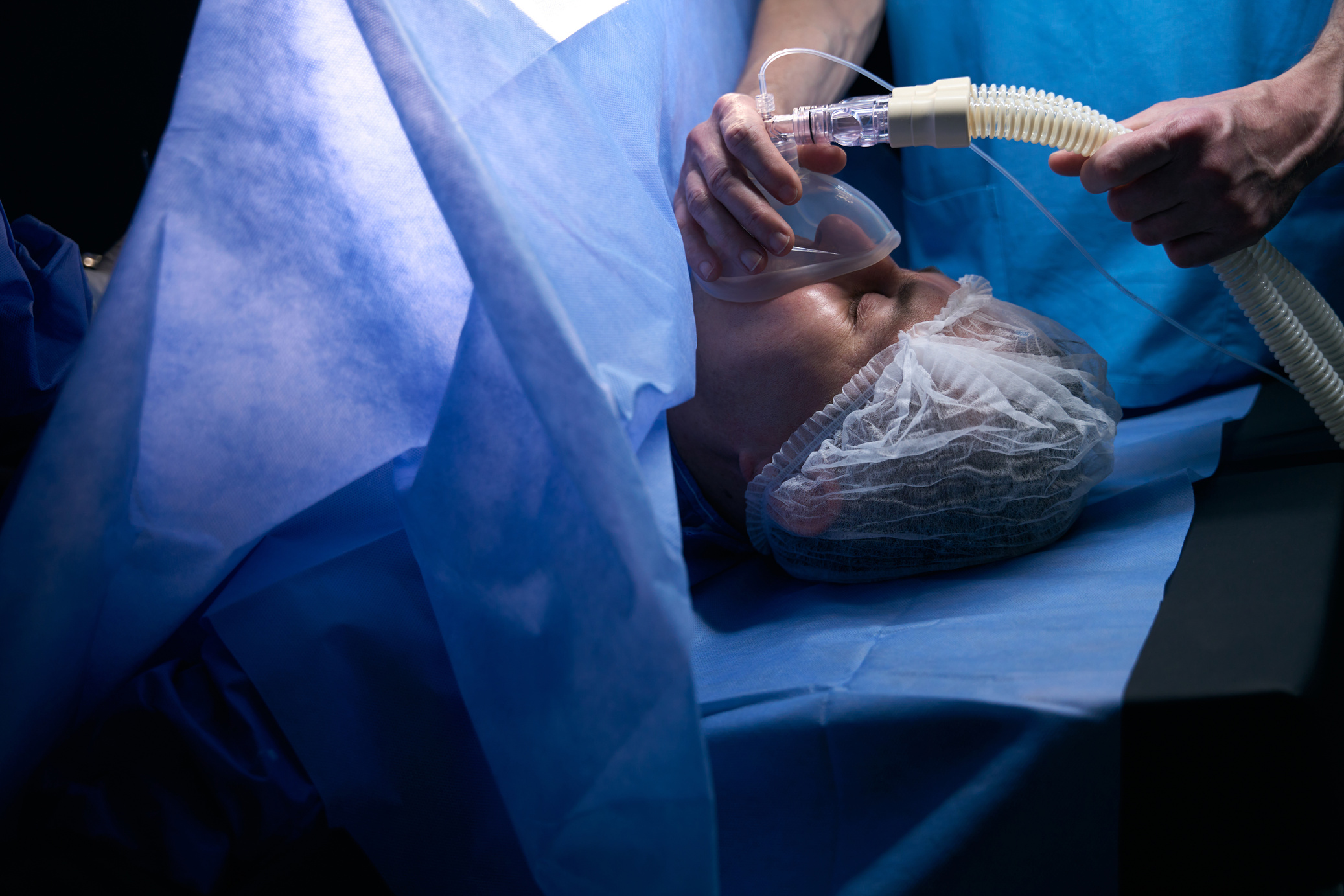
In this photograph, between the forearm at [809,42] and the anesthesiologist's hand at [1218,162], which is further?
the forearm at [809,42]

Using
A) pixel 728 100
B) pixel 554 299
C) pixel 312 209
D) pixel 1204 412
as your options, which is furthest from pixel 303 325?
pixel 1204 412

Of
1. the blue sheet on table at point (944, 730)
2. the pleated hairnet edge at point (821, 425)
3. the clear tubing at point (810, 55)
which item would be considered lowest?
the blue sheet on table at point (944, 730)

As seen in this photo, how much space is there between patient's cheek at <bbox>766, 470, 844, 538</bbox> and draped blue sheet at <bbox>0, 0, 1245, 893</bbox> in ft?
0.55

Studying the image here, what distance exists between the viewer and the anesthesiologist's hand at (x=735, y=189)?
0.93 metres

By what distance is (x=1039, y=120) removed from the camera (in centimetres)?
88

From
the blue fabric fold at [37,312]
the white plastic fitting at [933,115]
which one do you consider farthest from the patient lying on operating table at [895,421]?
the blue fabric fold at [37,312]

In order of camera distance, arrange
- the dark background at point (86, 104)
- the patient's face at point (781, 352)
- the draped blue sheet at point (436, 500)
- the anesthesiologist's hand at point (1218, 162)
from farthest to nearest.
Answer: the dark background at point (86, 104) → the patient's face at point (781, 352) → the anesthesiologist's hand at point (1218, 162) → the draped blue sheet at point (436, 500)

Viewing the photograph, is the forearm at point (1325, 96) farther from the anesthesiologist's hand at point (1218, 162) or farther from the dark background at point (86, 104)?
the dark background at point (86, 104)

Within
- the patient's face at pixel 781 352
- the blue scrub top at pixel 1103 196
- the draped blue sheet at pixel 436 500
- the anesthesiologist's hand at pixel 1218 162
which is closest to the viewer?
the draped blue sheet at pixel 436 500

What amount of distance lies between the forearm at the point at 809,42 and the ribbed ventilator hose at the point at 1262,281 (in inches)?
17.3

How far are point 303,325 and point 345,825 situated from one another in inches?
17.4

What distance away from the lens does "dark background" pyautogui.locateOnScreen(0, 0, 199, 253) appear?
58.8 inches

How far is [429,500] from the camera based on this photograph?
0.71 m

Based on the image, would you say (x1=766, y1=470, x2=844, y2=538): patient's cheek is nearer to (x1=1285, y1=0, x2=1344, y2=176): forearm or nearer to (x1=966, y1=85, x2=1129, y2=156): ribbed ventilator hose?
(x1=966, y1=85, x2=1129, y2=156): ribbed ventilator hose
